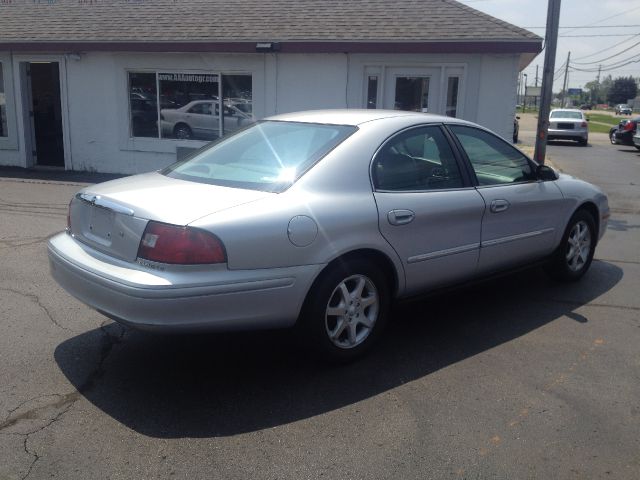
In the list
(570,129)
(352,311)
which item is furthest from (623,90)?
(352,311)

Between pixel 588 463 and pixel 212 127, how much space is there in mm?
11068

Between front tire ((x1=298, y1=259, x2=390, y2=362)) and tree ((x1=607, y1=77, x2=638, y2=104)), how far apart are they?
461 feet

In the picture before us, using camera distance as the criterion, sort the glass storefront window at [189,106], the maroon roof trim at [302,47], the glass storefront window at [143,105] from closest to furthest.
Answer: the maroon roof trim at [302,47], the glass storefront window at [189,106], the glass storefront window at [143,105]

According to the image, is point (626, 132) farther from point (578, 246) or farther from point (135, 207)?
point (135, 207)

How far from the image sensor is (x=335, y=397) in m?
3.79

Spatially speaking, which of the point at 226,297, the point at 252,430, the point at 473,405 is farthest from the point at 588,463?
the point at 226,297

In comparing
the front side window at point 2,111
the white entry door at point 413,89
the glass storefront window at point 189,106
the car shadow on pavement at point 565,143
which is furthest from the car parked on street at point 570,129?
the front side window at point 2,111

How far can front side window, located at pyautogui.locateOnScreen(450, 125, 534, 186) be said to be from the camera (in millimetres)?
5008

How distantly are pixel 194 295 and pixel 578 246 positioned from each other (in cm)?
407

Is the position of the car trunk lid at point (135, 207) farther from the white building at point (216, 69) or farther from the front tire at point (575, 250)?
the white building at point (216, 69)

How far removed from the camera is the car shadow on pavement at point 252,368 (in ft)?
11.8

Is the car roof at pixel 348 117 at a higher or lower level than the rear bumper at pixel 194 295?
higher

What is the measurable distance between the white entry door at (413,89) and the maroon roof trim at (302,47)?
1.65ft

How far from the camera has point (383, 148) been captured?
4.37 meters
